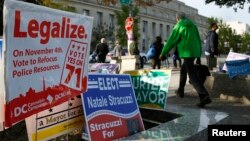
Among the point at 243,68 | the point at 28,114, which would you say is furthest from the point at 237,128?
the point at 243,68

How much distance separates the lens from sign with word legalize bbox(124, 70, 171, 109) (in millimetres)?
5617

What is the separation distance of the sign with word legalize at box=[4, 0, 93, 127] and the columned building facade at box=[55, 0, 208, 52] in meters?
56.2

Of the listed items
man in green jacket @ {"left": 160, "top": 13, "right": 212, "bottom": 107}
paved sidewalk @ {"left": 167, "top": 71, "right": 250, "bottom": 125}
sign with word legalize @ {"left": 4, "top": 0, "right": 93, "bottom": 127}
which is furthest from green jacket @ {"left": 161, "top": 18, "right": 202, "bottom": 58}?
sign with word legalize @ {"left": 4, "top": 0, "right": 93, "bottom": 127}

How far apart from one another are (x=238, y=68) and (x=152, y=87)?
3926 mm

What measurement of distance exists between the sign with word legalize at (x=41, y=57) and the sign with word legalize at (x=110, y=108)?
1.22ft

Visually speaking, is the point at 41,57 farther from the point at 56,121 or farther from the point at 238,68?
the point at 238,68

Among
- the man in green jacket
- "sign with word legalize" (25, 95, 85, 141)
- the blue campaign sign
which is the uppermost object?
the man in green jacket

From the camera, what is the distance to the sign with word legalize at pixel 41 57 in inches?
124

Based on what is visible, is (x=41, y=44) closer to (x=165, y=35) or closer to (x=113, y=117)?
(x=113, y=117)

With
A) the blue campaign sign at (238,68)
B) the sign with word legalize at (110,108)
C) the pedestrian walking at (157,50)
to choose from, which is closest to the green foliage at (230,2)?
the pedestrian walking at (157,50)

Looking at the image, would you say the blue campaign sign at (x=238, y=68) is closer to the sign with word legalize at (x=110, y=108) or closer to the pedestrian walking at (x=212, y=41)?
the pedestrian walking at (x=212, y=41)

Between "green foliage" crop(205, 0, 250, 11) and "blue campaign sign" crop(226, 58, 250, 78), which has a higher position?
"green foliage" crop(205, 0, 250, 11)

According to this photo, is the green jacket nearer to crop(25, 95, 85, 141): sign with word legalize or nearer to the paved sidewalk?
the paved sidewalk

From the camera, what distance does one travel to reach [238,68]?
355 inches
